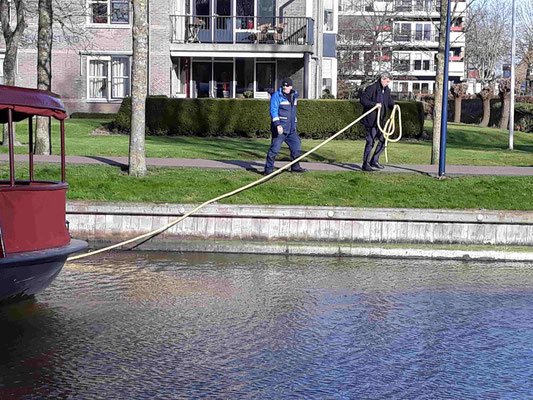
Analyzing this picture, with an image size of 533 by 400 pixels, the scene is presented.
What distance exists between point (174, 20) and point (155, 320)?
3058 cm

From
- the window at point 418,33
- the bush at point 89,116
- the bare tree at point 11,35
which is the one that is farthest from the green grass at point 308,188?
the window at point 418,33

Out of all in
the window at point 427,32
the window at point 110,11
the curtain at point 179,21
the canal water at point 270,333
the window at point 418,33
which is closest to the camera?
the canal water at point 270,333

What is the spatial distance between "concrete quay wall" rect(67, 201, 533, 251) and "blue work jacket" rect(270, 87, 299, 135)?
3277 millimetres

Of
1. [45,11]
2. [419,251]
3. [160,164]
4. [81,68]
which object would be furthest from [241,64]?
[419,251]

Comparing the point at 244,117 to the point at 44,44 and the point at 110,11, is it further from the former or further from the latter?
the point at 110,11

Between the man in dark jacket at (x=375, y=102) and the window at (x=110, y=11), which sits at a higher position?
the window at (x=110, y=11)

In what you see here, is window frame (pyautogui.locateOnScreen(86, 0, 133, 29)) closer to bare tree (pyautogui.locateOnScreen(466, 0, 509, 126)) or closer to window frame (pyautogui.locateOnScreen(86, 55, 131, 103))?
window frame (pyautogui.locateOnScreen(86, 55, 131, 103))

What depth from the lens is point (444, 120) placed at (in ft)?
55.6

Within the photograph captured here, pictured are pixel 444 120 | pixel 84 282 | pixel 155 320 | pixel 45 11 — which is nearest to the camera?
pixel 155 320

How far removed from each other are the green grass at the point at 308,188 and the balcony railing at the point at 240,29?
69.8ft

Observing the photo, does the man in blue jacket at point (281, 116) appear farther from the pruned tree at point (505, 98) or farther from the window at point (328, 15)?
the window at point (328, 15)

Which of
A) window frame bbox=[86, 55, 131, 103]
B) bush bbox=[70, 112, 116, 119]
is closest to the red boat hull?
bush bbox=[70, 112, 116, 119]

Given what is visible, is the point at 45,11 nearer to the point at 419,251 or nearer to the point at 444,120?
the point at 444,120

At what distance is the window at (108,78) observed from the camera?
39.0m
